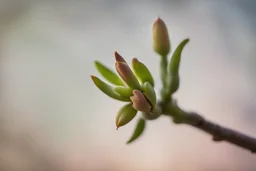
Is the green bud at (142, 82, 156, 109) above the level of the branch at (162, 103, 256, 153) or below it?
above

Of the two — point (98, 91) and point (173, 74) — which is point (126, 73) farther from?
point (98, 91)

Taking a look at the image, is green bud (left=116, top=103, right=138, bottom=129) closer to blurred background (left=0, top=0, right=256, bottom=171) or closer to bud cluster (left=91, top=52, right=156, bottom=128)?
bud cluster (left=91, top=52, right=156, bottom=128)

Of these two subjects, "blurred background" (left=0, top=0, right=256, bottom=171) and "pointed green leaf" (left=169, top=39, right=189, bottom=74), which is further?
"blurred background" (left=0, top=0, right=256, bottom=171)

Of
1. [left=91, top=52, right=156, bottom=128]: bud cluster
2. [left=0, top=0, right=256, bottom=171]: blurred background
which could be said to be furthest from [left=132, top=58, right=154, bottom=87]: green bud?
[left=0, top=0, right=256, bottom=171]: blurred background

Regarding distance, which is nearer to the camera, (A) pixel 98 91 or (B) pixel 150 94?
(B) pixel 150 94

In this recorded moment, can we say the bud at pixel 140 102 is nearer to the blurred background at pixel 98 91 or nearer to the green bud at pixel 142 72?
the green bud at pixel 142 72

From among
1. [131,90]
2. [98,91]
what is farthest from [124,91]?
[98,91]

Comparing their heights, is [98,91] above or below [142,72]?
below
